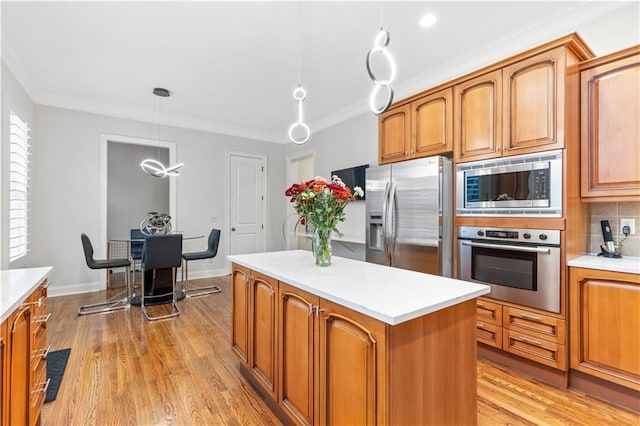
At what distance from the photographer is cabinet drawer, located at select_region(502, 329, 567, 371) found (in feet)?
6.67

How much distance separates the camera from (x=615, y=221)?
222 cm

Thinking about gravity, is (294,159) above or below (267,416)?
above

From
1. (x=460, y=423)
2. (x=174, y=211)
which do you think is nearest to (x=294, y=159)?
(x=174, y=211)

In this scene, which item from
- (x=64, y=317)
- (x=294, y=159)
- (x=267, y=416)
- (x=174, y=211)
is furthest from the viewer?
(x=294, y=159)

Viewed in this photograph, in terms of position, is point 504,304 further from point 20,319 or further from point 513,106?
point 20,319

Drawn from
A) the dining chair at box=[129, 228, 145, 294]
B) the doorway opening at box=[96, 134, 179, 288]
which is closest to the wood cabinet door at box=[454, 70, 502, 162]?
the dining chair at box=[129, 228, 145, 294]

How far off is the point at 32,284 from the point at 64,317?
99.2 inches

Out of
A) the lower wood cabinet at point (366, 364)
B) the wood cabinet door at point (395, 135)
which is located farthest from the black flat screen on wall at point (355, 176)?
the lower wood cabinet at point (366, 364)

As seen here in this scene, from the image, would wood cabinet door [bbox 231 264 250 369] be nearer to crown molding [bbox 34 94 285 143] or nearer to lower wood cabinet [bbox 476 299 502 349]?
lower wood cabinet [bbox 476 299 502 349]

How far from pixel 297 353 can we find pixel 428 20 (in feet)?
8.88

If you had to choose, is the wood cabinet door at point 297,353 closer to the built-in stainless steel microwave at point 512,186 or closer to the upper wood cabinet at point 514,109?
the built-in stainless steel microwave at point 512,186

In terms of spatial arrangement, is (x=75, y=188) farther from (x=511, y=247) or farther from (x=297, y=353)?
(x=511, y=247)

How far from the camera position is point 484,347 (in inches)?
98.2

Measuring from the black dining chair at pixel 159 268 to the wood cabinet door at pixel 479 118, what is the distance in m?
3.28
